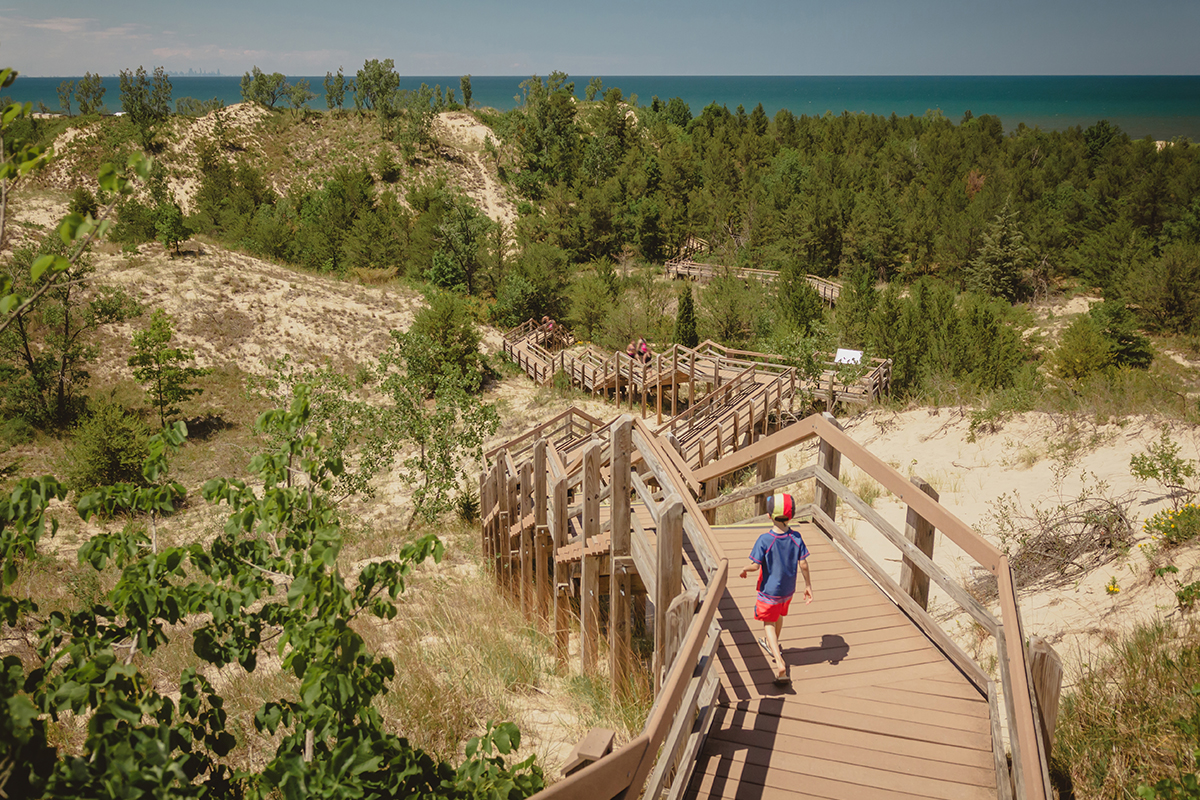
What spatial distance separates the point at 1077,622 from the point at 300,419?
25.1 ft

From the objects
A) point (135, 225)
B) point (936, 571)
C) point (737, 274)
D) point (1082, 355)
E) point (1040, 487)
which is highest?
point (135, 225)

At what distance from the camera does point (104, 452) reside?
18.4 metres

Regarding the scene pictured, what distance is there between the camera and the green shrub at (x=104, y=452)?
59.4 feet

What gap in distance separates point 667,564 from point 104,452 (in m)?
19.4

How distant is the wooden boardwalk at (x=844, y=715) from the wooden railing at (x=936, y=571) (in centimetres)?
13

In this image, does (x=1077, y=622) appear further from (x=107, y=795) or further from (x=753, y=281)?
(x=753, y=281)

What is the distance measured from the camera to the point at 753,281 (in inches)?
1479

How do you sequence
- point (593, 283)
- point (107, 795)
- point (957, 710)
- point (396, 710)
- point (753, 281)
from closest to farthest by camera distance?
point (107, 795) < point (957, 710) < point (396, 710) < point (593, 283) < point (753, 281)

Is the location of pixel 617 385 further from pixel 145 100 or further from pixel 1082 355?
pixel 145 100

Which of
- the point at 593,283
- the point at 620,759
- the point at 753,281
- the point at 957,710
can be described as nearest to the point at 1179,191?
the point at 753,281

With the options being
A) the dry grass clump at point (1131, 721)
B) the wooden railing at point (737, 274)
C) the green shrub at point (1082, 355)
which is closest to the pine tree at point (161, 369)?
the dry grass clump at point (1131, 721)

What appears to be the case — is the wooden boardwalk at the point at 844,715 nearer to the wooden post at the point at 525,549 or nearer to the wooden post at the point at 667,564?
the wooden post at the point at 667,564

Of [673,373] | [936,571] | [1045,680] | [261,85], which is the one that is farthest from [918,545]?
[261,85]

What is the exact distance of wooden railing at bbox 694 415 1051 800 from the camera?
318 cm
